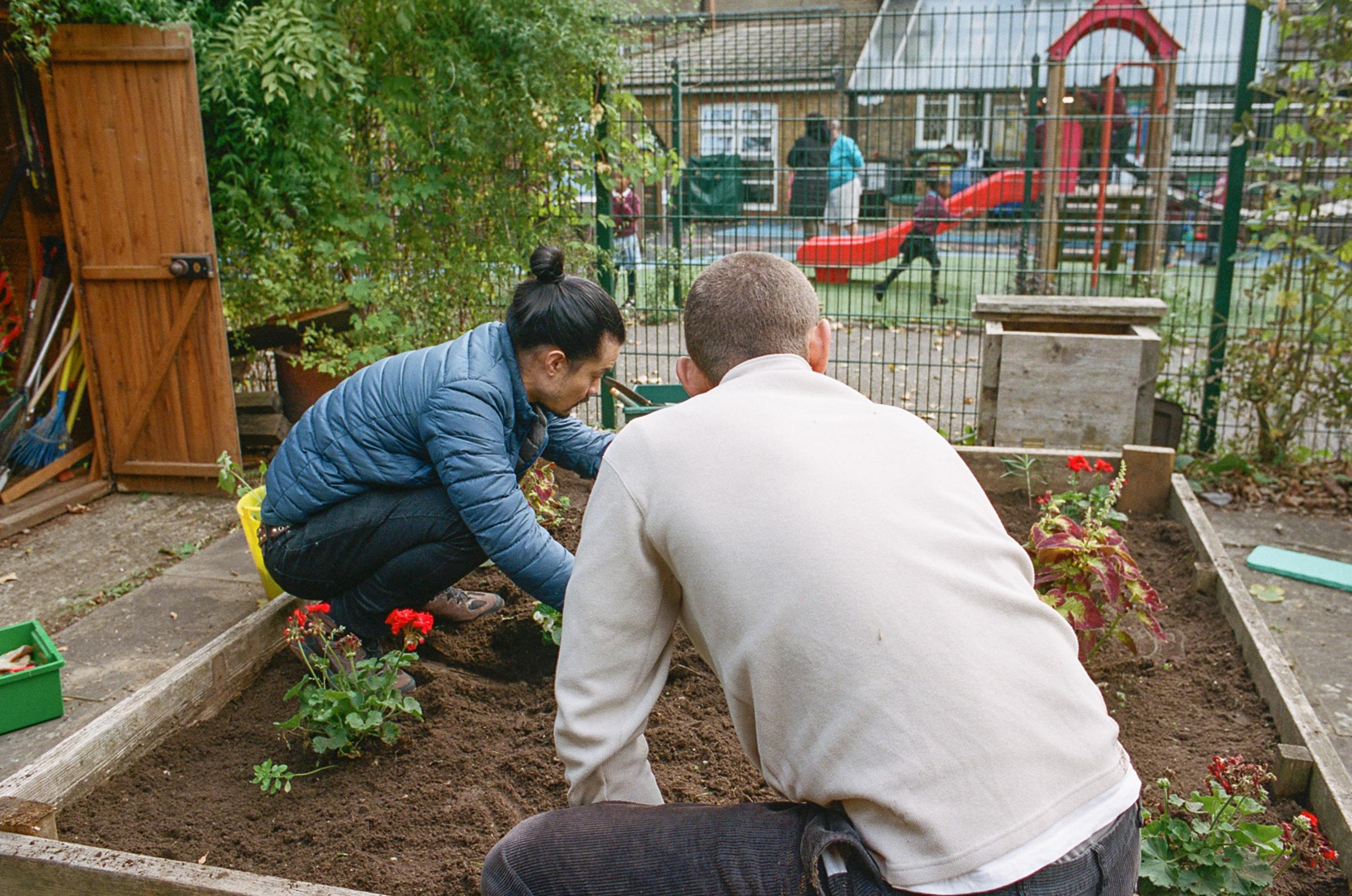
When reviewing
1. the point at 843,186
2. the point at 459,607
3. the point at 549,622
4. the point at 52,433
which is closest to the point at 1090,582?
the point at 549,622

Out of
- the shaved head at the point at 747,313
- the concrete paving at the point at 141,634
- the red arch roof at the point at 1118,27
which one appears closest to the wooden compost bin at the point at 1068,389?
the red arch roof at the point at 1118,27

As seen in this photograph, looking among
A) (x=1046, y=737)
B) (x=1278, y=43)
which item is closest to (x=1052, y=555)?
(x=1046, y=737)

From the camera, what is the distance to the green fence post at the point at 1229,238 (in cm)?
570

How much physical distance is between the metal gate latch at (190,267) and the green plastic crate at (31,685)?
2500mm

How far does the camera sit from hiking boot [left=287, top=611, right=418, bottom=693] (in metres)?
2.80

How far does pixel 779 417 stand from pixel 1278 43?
555 cm

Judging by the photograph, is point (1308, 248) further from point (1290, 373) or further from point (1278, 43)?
point (1278, 43)

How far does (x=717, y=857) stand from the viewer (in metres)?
1.52

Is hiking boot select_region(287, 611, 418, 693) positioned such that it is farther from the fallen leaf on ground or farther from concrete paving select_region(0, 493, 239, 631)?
the fallen leaf on ground

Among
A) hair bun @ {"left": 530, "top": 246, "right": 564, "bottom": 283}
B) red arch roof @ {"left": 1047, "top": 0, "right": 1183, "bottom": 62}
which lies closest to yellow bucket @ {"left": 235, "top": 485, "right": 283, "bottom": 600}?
hair bun @ {"left": 530, "top": 246, "right": 564, "bottom": 283}

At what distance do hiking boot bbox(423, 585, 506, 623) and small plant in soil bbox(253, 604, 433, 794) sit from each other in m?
0.58

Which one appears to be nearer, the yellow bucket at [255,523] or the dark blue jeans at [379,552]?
the dark blue jeans at [379,552]

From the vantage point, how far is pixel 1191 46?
13.0m

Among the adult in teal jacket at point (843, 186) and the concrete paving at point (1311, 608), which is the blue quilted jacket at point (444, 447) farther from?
the adult in teal jacket at point (843, 186)
